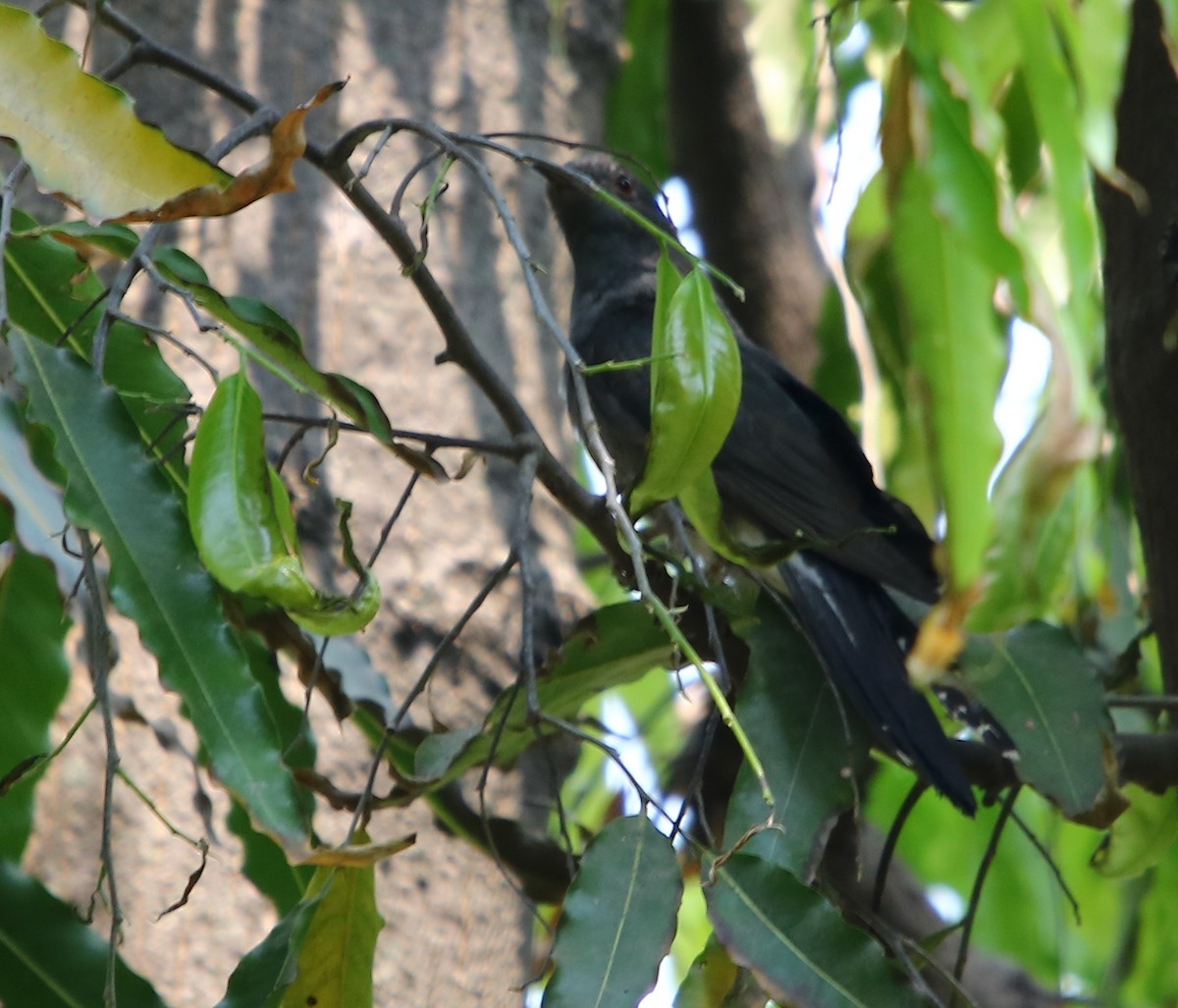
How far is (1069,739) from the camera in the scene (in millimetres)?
1637

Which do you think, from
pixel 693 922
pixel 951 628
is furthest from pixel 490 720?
pixel 693 922

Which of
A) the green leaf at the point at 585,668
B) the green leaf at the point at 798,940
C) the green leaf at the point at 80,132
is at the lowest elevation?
the green leaf at the point at 798,940

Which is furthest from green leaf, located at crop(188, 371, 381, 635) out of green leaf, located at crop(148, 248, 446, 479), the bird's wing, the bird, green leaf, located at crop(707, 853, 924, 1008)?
the bird's wing

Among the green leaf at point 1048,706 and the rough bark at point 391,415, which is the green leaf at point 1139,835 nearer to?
the green leaf at point 1048,706

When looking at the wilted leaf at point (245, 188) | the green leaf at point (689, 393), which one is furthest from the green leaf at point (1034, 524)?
the wilted leaf at point (245, 188)

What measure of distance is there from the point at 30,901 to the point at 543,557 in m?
1.29

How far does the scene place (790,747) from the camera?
5.10ft

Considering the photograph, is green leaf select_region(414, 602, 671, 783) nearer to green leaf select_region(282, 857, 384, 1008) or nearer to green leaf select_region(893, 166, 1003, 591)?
green leaf select_region(282, 857, 384, 1008)

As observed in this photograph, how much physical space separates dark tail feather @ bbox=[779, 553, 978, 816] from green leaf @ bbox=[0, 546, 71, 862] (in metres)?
0.81

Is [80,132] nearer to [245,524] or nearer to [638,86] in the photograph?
[245,524]

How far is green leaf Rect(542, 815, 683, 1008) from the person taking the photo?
3.65ft

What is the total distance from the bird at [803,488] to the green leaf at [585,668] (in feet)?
0.88

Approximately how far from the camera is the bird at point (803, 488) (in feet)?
6.30

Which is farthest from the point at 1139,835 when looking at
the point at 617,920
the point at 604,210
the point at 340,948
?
the point at 604,210
